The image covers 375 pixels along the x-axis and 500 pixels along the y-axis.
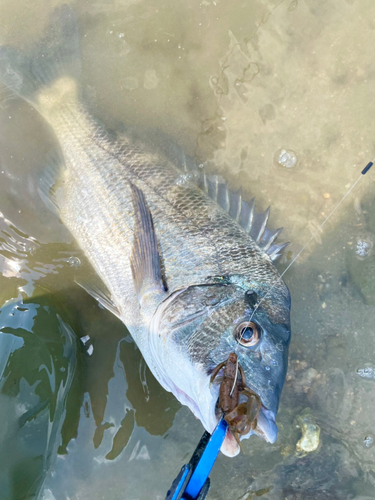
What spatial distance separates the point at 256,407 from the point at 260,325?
48 cm

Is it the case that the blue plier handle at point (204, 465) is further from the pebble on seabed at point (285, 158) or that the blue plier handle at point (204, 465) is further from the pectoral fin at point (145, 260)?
the pebble on seabed at point (285, 158)

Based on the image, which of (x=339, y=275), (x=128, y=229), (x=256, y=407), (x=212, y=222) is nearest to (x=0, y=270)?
(x=128, y=229)

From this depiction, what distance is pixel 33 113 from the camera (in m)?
3.15

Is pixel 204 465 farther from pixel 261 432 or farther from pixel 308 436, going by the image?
pixel 308 436

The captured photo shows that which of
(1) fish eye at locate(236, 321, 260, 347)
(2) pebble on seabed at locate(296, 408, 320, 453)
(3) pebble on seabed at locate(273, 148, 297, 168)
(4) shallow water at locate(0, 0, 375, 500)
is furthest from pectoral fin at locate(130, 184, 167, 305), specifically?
(2) pebble on seabed at locate(296, 408, 320, 453)

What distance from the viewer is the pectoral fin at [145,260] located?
2322mm

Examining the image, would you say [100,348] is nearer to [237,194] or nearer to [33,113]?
[237,194]

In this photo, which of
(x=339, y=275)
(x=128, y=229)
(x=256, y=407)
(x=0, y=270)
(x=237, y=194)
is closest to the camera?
(x=256, y=407)

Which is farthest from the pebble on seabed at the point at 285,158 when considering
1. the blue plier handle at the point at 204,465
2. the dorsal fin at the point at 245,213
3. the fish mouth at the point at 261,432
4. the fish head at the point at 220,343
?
the blue plier handle at the point at 204,465

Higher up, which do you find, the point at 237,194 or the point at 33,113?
the point at 33,113

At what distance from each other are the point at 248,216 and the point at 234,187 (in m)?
0.62

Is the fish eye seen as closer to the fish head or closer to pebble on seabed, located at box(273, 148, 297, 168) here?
the fish head

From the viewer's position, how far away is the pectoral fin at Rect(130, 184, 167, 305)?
2322mm

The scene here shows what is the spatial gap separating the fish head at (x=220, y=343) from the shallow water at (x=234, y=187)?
955mm
